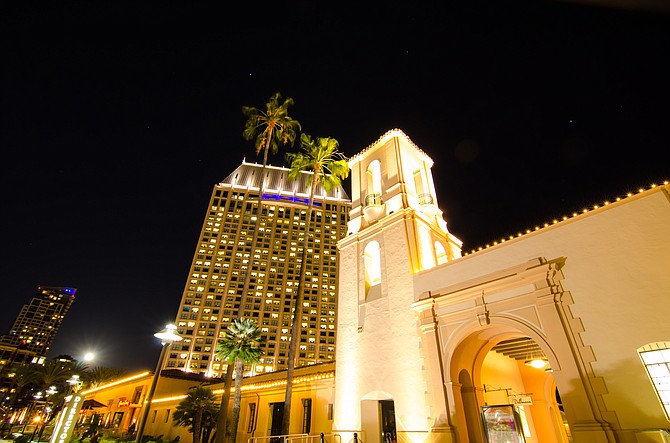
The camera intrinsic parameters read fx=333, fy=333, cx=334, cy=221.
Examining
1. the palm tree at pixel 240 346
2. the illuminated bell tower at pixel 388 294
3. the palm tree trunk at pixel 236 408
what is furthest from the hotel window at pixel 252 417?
the illuminated bell tower at pixel 388 294

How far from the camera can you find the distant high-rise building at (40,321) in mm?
177500

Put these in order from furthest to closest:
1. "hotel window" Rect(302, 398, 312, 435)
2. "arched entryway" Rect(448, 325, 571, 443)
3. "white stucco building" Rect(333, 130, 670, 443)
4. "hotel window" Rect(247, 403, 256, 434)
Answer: "hotel window" Rect(247, 403, 256, 434)
"hotel window" Rect(302, 398, 312, 435)
"arched entryway" Rect(448, 325, 571, 443)
"white stucco building" Rect(333, 130, 670, 443)

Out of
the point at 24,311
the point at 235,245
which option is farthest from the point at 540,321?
the point at 24,311

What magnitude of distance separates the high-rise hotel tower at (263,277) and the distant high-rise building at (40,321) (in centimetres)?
14768

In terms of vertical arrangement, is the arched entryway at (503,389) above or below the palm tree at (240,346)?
below

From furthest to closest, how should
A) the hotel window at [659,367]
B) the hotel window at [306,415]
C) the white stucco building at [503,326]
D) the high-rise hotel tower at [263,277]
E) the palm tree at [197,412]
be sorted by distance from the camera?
the high-rise hotel tower at [263,277] < the palm tree at [197,412] < the hotel window at [306,415] < the white stucco building at [503,326] < the hotel window at [659,367]

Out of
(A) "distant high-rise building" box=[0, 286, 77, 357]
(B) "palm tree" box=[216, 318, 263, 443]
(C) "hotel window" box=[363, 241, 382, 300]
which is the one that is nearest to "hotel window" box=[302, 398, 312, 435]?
(B) "palm tree" box=[216, 318, 263, 443]

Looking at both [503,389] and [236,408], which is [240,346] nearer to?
[236,408]

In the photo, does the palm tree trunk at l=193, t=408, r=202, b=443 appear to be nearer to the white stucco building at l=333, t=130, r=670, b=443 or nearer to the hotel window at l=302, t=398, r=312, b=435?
the hotel window at l=302, t=398, r=312, b=435

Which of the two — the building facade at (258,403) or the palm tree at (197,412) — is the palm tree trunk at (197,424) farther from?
the building facade at (258,403)

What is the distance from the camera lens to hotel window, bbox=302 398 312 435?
1864cm

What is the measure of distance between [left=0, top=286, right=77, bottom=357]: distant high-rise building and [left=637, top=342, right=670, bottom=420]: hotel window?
238 meters

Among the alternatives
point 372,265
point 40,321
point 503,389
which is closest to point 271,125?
point 372,265

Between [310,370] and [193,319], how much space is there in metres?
81.4
